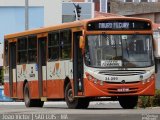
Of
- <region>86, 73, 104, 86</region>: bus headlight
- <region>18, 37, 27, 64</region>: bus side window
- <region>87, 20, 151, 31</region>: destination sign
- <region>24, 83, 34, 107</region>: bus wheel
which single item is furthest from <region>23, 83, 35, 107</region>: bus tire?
<region>87, 20, 151, 31</region>: destination sign

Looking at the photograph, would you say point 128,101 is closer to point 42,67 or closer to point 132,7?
point 42,67

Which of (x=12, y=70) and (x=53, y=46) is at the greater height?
(x=53, y=46)

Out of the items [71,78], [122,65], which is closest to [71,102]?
[71,78]

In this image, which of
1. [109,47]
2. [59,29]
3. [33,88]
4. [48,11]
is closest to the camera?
[109,47]

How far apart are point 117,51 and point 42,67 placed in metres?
4.80

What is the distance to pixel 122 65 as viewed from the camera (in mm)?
25266

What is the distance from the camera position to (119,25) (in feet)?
84.6

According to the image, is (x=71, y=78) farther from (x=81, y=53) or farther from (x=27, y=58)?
(x=27, y=58)

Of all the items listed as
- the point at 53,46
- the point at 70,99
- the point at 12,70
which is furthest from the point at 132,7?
the point at 70,99

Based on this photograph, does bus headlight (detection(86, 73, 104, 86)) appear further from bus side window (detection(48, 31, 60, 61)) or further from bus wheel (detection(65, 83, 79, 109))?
bus side window (detection(48, 31, 60, 61))

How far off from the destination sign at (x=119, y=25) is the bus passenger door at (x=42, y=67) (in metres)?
3.70

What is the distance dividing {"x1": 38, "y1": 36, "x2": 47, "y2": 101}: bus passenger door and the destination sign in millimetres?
3698

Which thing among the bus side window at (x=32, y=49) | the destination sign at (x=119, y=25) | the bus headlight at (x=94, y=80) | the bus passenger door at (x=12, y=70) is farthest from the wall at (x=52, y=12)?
the bus headlight at (x=94, y=80)

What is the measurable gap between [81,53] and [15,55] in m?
7.02
